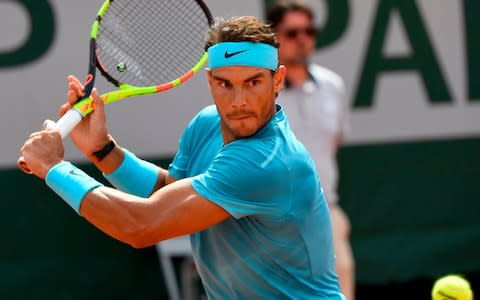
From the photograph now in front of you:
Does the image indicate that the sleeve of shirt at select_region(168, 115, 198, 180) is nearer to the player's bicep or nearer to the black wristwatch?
the black wristwatch

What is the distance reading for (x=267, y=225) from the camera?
3.06 metres

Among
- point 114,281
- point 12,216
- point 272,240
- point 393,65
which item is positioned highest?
point 272,240

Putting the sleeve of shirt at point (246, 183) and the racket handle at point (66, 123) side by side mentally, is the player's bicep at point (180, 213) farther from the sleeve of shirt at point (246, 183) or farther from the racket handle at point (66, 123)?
the racket handle at point (66, 123)

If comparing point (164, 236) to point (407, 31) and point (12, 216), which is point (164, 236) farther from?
point (407, 31)

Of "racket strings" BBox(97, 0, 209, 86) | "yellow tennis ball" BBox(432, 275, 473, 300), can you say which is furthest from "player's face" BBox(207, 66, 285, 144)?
"yellow tennis ball" BBox(432, 275, 473, 300)

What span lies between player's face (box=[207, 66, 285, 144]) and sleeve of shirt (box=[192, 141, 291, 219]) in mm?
68

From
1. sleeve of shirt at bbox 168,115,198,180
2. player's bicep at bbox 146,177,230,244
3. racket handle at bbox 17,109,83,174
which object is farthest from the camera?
sleeve of shirt at bbox 168,115,198,180

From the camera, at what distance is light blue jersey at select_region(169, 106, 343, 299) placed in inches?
117

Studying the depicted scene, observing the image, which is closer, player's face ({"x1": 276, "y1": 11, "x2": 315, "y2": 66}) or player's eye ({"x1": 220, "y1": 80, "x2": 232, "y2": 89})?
player's eye ({"x1": 220, "y1": 80, "x2": 232, "y2": 89})

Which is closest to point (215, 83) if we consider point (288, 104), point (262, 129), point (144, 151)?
point (262, 129)

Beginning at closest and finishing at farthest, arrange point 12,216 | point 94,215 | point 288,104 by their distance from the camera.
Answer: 1. point 94,215
2. point 288,104
3. point 12,216

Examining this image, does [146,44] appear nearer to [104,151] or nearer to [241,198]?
[104,151]

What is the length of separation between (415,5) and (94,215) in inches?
136

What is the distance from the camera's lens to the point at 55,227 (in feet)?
18.9
